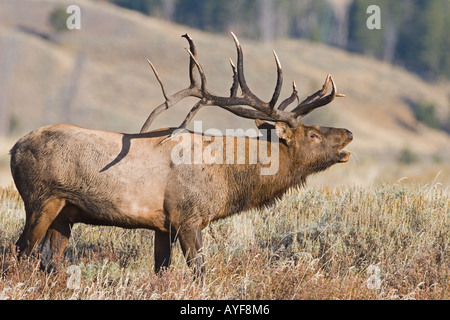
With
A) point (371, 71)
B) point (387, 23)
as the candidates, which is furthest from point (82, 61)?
point (387, 23)

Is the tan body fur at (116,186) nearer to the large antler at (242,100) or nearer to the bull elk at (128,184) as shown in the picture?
the bull elk at (128,184)

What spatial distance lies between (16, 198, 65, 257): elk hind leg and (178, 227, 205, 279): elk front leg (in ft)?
4.01

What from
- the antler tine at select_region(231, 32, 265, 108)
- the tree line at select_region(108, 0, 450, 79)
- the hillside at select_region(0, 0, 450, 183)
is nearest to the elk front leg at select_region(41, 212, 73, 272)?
the antler tine at select_region(231, 32, 265, 108)

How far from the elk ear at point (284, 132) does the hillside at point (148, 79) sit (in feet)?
137

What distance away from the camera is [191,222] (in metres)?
7.44

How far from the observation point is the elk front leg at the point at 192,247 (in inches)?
289

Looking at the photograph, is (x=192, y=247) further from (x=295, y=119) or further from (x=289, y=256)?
(x=295, y=119)

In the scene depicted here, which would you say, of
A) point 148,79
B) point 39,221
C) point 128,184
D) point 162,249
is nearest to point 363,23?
point 148,79

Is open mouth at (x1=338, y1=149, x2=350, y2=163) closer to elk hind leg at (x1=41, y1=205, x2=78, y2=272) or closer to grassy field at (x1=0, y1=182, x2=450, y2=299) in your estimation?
grassy field at (x1=0, y1=182, x2=450, y2=299)

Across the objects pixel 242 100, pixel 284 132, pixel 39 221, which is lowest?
pixel 39 221

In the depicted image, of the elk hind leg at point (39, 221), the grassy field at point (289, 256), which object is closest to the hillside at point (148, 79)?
the grassy field at point (289, 256)

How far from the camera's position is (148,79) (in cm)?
7250

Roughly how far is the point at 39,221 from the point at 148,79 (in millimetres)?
65923

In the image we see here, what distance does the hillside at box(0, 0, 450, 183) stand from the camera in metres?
61.1
